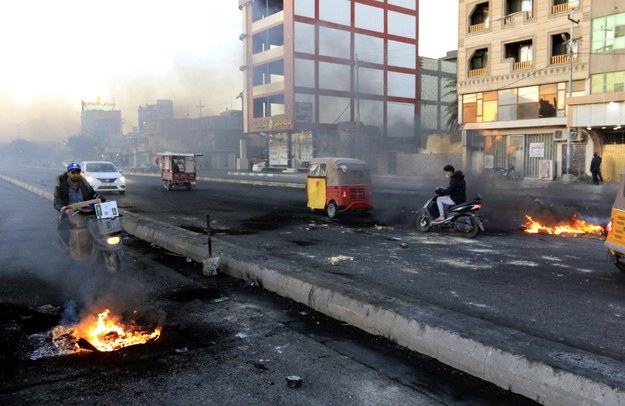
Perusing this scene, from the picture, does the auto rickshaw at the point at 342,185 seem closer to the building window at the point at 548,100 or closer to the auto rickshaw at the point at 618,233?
the auto rickshaw at the point at 618,233

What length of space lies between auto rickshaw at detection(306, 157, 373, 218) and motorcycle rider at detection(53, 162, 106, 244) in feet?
22.5

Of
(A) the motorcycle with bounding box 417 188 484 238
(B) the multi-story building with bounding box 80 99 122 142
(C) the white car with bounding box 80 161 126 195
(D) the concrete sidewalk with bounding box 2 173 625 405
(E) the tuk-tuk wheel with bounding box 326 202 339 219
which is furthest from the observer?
(B) the multi-story building with bounding box 80 99 122 142

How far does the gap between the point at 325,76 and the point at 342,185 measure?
3401 centimetres

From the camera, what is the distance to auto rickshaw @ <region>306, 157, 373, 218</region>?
12.1 meters

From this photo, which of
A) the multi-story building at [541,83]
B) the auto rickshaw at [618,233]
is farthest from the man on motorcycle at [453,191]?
the multi-story building at [541,83]

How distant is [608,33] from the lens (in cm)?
2358

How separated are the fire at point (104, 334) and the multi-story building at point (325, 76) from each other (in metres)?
32.8

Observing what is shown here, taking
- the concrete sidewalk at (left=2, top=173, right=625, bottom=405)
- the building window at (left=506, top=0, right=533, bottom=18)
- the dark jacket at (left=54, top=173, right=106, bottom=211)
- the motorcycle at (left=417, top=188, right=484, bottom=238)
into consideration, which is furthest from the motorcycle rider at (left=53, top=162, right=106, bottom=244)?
Result: the building window at (left=506, top=0, right=533, bottom=18)

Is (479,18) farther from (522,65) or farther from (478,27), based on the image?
(522,65)

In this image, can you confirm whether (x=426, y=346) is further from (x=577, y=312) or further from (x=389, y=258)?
(x=389, y=258)

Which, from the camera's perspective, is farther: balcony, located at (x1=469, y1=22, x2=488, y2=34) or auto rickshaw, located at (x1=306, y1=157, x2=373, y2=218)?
balcony, located at (x1=469, y1=22, x2=488, y2=34)

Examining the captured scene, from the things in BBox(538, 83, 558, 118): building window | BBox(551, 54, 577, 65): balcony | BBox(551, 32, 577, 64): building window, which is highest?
BBox(551, 32, 577, 64): building window

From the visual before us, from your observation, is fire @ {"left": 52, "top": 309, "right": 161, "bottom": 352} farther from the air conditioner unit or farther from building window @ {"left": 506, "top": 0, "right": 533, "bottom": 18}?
building window @ {"left": 506, "top": 0, "right": 533, "bottom": 18}

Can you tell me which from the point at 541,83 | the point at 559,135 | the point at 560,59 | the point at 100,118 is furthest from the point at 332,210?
the point at 100,118
